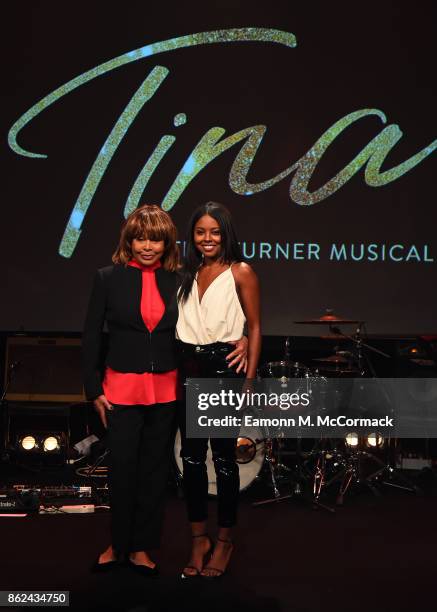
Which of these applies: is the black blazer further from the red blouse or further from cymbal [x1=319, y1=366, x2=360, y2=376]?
cymbal [x1=319, y1=366, x2=360, y2=376]

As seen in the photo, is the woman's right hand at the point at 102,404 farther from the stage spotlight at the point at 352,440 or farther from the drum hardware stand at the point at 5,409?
the drum hardware stand at the point at 5,409

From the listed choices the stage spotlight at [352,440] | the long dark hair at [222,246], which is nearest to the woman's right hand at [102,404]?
the long dark hair at [222,246]

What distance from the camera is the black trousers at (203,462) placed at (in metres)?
3.03

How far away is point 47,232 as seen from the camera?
19.7 feet

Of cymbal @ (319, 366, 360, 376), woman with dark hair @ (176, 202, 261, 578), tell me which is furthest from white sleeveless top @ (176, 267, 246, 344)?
cymbal @ (319, 366, 360, 376)

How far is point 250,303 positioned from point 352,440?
235 centimetres

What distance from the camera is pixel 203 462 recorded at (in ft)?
10.2

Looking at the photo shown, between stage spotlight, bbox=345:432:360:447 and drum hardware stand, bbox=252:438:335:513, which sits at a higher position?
stage spotlight, bbox=345:432:360:447

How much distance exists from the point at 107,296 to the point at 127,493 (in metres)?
0.80

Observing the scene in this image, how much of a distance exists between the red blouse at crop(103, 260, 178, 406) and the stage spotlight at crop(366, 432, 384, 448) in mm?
2670

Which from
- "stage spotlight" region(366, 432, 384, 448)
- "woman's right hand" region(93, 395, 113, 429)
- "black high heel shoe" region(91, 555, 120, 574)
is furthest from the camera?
"stage spotlight" region(366, 432, 384, 448)

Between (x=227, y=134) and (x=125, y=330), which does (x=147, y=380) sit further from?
(x=227, y=134)

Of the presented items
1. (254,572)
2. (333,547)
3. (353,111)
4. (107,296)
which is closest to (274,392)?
(333,547)

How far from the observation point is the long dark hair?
10.1ft
